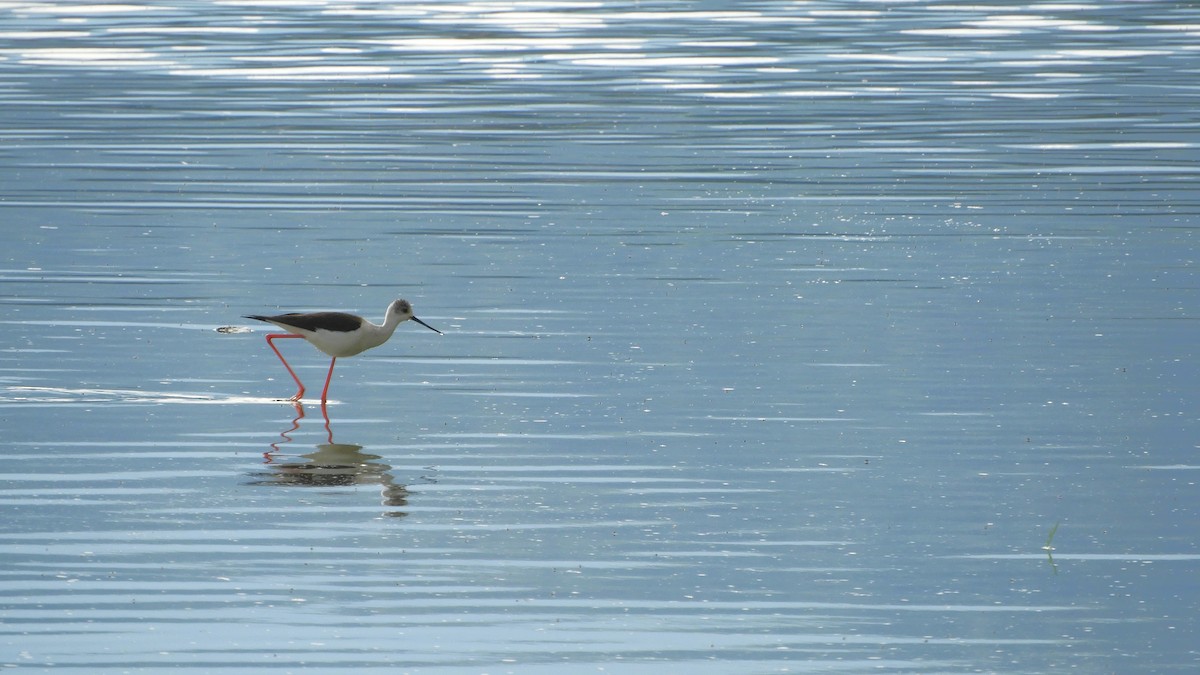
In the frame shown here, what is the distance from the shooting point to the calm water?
8.23 meters

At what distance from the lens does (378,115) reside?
29531 millimetres

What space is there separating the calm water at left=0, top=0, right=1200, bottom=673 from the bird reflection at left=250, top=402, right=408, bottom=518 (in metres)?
0.03

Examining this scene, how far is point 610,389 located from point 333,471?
241cm

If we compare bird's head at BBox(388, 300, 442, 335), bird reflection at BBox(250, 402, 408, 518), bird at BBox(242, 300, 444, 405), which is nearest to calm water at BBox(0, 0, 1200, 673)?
bird reflection at BBox(250, 402, 408, 518)

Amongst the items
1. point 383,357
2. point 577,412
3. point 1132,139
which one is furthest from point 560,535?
point 1132,139

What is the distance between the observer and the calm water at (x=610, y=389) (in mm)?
8227

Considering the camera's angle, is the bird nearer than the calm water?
No

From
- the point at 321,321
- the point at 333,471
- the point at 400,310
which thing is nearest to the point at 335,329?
the point at 321,321

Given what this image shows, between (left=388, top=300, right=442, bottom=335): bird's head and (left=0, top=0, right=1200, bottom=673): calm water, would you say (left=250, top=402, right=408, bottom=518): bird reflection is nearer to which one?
(left=0, top=0, right=1200, bottom=673): calm water

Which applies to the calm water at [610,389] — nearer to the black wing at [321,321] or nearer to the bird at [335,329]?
the bird at [335,329]

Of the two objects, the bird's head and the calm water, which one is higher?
the bird's head

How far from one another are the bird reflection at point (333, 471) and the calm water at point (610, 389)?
0.10ft

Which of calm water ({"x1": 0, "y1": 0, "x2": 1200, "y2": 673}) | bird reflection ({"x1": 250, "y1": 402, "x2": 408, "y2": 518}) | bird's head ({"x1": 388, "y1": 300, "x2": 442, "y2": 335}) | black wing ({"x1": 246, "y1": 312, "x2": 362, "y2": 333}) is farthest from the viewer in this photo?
bird's head ({"x1": 388, "y1": 300, "x2": 442, "y2": 335})

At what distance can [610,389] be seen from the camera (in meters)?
12.7
